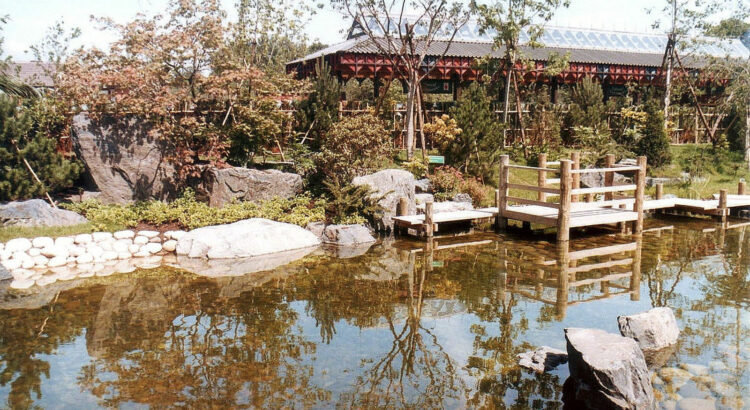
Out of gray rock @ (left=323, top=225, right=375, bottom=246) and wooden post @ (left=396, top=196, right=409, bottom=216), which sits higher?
wooden post @ (left=396, top=196, right=409, bottom=216)

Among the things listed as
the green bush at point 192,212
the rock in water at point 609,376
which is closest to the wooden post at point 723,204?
the green bush at point 192,212

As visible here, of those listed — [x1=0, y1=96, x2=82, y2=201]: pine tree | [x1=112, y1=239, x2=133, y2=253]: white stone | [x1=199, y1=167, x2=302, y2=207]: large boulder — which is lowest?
[x1=112, y1=239, x2=133, y2=253]: white stone

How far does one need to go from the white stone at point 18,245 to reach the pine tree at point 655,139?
1795 cm

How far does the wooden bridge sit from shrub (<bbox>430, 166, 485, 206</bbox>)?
82 centimetres

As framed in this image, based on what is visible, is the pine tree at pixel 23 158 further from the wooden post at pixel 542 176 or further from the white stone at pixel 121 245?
the wooden post at pixel 542 176

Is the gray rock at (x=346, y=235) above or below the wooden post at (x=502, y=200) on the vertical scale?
below

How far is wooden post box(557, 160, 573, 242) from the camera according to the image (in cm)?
1236

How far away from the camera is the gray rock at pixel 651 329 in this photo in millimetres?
6973

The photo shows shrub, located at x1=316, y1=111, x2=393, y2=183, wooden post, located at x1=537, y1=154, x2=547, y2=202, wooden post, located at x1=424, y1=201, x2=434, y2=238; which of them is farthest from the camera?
shrub, located at x1=316, y1=111, x2=393, y2=183

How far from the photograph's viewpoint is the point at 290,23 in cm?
2125

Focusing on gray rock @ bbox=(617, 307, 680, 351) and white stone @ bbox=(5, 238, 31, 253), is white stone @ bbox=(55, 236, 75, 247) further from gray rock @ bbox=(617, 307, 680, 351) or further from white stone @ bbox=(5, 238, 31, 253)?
gray rock @ bbox=(617, 307, 680, 351)

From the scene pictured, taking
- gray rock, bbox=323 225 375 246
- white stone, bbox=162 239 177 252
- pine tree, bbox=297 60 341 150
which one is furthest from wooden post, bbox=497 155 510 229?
white stone, bbox=162 239 177 252

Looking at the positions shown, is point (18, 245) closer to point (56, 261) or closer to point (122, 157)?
point (56, 261)

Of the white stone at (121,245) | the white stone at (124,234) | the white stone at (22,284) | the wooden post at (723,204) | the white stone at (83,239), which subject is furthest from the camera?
the wooden post at (723,204)
